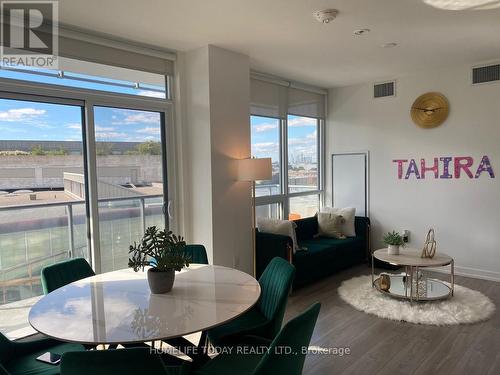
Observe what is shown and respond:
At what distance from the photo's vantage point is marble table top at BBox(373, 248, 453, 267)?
3861mm

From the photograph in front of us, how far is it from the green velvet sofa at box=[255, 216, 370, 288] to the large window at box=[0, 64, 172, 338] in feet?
4.10

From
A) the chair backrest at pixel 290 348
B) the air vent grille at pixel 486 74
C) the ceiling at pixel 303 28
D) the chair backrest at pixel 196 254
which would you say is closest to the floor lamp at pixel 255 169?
the chair backrest at pixel 196 254

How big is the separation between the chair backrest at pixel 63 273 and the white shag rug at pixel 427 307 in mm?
2694

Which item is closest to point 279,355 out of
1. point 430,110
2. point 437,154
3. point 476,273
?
point 476,273

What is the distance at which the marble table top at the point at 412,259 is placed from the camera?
12.7 feet

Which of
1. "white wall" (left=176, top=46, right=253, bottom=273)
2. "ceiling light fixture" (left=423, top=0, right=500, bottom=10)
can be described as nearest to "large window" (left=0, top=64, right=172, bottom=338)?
"white wall" (left=176, top=46, right=253, bottom=273)

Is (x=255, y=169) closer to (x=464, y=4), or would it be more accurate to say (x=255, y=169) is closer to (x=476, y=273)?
(x=464, y=4)

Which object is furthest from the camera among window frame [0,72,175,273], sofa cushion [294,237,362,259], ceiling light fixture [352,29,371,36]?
sofa cushion [294,237,362,259]

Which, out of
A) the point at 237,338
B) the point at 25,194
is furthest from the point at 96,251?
the point at 237,338

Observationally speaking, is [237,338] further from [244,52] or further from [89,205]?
[244,52]

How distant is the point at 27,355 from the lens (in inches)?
84.3

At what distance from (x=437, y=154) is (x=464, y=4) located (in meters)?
2.56

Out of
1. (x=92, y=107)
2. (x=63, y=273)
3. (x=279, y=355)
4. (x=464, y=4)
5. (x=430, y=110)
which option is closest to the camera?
(x=279, y=355)

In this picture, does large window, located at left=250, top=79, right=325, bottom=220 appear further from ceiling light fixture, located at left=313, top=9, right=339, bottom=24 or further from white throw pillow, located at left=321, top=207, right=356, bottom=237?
ceiling light fixture, located at left=313, top=9, right=339, bottom=24
